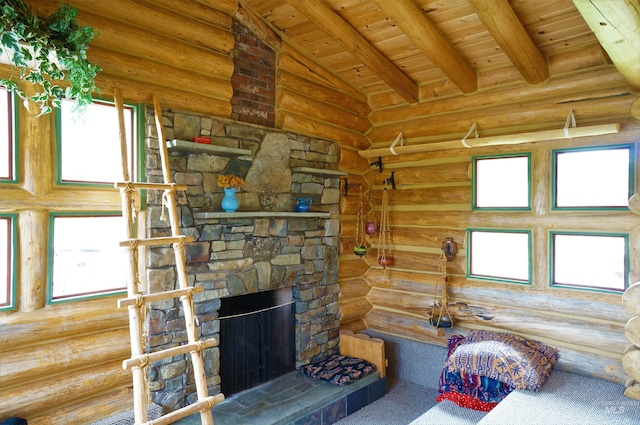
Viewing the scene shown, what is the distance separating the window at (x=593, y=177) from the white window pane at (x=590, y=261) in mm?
366

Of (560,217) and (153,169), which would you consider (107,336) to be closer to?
(153,169)

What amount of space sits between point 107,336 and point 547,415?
378cm

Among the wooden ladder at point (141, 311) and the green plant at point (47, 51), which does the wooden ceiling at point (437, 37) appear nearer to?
the green plant at point (47, 51)

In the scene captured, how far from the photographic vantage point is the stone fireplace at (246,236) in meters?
3.83

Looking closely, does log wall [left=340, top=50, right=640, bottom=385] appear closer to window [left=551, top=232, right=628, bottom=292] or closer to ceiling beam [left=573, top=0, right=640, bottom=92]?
window [left=551, top=232, right=628, bottom=292]

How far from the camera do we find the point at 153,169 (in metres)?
3.78

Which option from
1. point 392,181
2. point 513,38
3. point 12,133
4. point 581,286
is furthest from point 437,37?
point 12,133

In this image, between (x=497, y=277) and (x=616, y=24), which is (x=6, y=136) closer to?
(x=616, y=24)

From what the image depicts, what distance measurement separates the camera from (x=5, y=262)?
315cm

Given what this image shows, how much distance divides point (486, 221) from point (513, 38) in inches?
79.3

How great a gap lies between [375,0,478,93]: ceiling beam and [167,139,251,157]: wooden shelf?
1.87 meters

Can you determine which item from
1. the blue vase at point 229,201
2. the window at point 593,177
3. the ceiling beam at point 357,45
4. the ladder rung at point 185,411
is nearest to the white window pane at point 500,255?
the window at point 593,177

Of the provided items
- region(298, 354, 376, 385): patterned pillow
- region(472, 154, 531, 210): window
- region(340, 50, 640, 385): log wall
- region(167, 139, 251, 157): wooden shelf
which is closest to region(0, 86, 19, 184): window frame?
region(167, 139, 251, 157): wooden shelf

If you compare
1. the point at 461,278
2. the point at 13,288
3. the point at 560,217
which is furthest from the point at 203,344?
the point at 560,217
